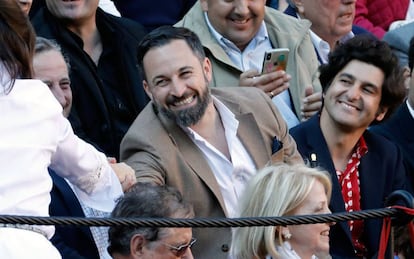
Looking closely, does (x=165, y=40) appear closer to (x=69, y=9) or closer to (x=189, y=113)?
(x=189, y=113)

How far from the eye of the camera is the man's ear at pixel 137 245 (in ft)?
14.6

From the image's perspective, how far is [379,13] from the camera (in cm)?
809

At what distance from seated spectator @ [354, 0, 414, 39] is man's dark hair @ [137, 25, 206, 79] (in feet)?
8.79

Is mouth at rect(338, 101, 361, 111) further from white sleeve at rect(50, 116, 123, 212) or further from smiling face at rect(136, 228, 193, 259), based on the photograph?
white sleeve at rect(50, 116, 123, 212)

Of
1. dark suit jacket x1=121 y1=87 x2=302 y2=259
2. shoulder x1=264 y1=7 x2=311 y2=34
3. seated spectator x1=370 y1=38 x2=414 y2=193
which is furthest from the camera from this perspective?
shoulder x1=264 y1=7 x2=311 y2=34

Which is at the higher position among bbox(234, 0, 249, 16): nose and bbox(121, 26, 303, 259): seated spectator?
bbox(234, 0, 249, 16): nose

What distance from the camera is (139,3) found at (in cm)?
696

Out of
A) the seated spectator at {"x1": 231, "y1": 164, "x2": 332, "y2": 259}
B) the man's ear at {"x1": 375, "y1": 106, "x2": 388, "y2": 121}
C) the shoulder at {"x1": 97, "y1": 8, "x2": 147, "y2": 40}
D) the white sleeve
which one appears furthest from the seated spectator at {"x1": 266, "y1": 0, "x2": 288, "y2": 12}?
the white sleeve

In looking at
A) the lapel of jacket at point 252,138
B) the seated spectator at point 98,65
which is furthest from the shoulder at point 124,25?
the lapel of jacket at point 252,138

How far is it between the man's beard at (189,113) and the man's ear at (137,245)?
0.87 metres

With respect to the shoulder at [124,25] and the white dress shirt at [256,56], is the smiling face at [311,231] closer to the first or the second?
the white dress shirt at [256,56]

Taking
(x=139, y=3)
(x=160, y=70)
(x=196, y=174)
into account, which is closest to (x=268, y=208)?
(x=196, y=174)

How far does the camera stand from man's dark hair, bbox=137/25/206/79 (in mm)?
5434

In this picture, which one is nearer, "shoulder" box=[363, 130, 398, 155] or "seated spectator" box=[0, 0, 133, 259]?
"seated spectator" box=[0, 0, 133, 259]
